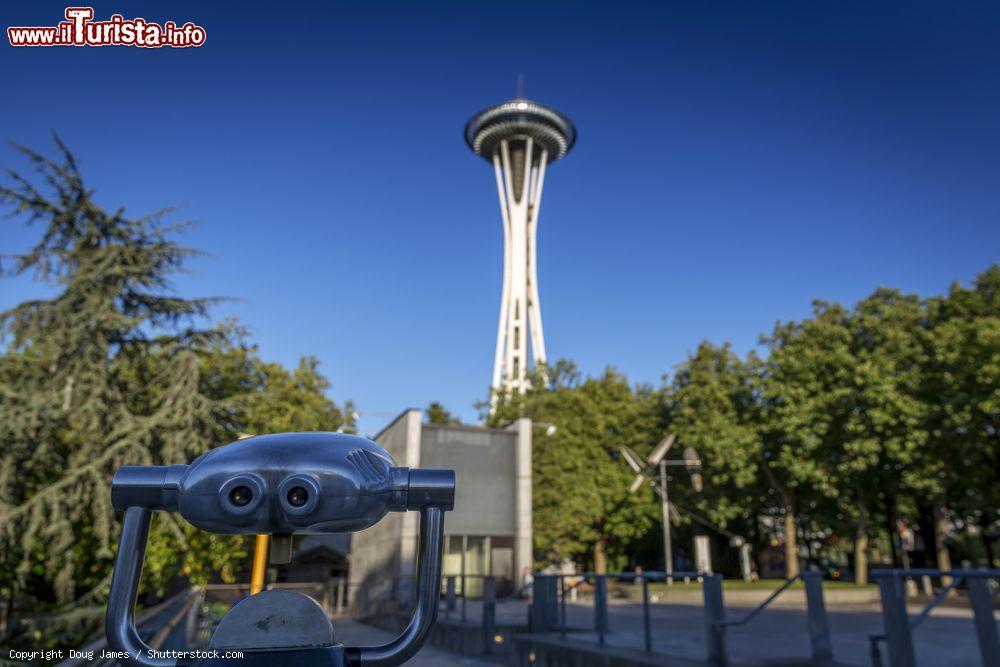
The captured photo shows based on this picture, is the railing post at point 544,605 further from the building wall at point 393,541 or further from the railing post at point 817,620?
the building wall at point 393,541

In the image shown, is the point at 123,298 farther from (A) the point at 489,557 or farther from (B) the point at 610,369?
(B) the point at 610,369

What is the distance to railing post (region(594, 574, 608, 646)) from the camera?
8945 millimetres

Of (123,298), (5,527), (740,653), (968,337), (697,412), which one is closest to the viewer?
(740,653)

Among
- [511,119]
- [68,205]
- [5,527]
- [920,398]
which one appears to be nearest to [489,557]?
[5,527]

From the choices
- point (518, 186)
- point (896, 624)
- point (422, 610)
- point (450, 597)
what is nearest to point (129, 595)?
point (422, 610)


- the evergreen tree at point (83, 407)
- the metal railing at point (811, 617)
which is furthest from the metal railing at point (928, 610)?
the evergreen tree at point (83, 407)

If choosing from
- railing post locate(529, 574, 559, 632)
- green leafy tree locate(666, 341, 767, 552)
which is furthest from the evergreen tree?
green leafy tree locate(666, 341, 767, 552)

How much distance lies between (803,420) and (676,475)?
913 cm

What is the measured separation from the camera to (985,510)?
1052 inches

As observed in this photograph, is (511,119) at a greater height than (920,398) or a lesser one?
greater

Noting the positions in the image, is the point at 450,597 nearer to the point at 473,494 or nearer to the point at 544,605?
the point at 544,605

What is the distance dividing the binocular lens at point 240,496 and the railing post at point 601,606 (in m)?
8.33

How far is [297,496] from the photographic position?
1445 mm

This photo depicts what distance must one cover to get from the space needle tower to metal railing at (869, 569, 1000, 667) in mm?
49442
